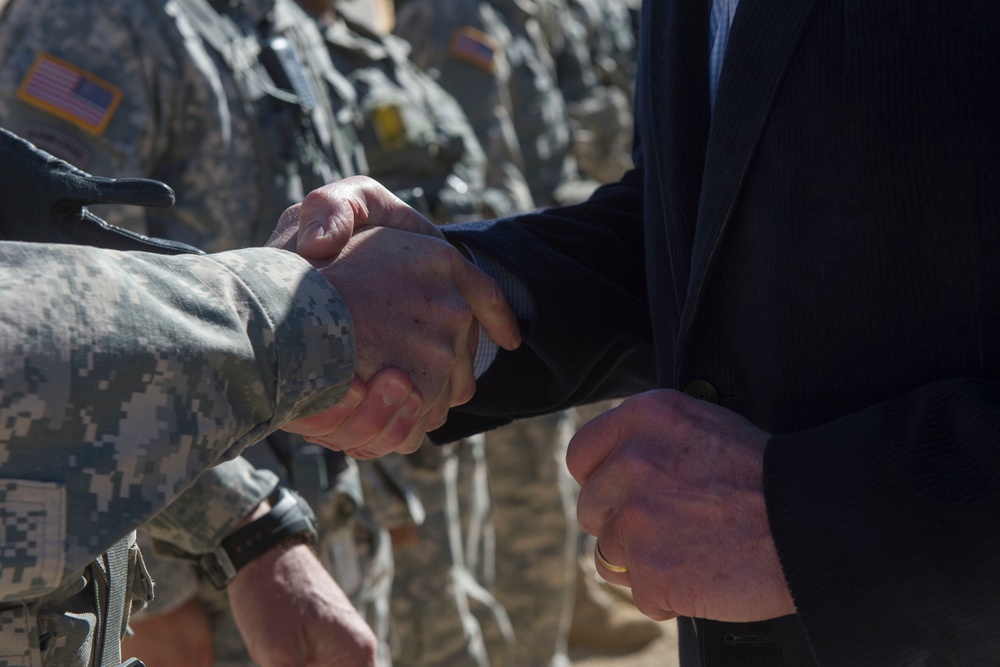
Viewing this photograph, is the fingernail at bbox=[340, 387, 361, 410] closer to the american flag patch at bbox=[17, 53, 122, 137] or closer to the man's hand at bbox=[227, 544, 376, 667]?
the man's hand at bbox=[227, 544, 376, 667]

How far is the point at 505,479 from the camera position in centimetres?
422

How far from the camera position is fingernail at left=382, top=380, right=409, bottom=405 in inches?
50.7

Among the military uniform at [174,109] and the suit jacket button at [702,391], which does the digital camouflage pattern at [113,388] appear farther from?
the military uniform at [174,109]

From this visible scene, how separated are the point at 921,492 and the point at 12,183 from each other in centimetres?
91

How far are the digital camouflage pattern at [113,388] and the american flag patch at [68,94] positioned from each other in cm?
132

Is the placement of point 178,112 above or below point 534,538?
above

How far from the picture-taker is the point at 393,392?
129 cm

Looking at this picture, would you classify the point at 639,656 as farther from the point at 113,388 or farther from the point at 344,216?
the point at 113,388

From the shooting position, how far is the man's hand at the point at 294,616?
5.52 ft

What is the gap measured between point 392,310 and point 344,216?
160 mm

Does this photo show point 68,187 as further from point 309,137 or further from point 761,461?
point 309,137

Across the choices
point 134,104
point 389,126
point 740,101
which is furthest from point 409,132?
point 740,101

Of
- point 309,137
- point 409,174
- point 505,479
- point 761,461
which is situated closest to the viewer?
point 761,461

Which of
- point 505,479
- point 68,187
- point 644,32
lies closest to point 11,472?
point 68,187
